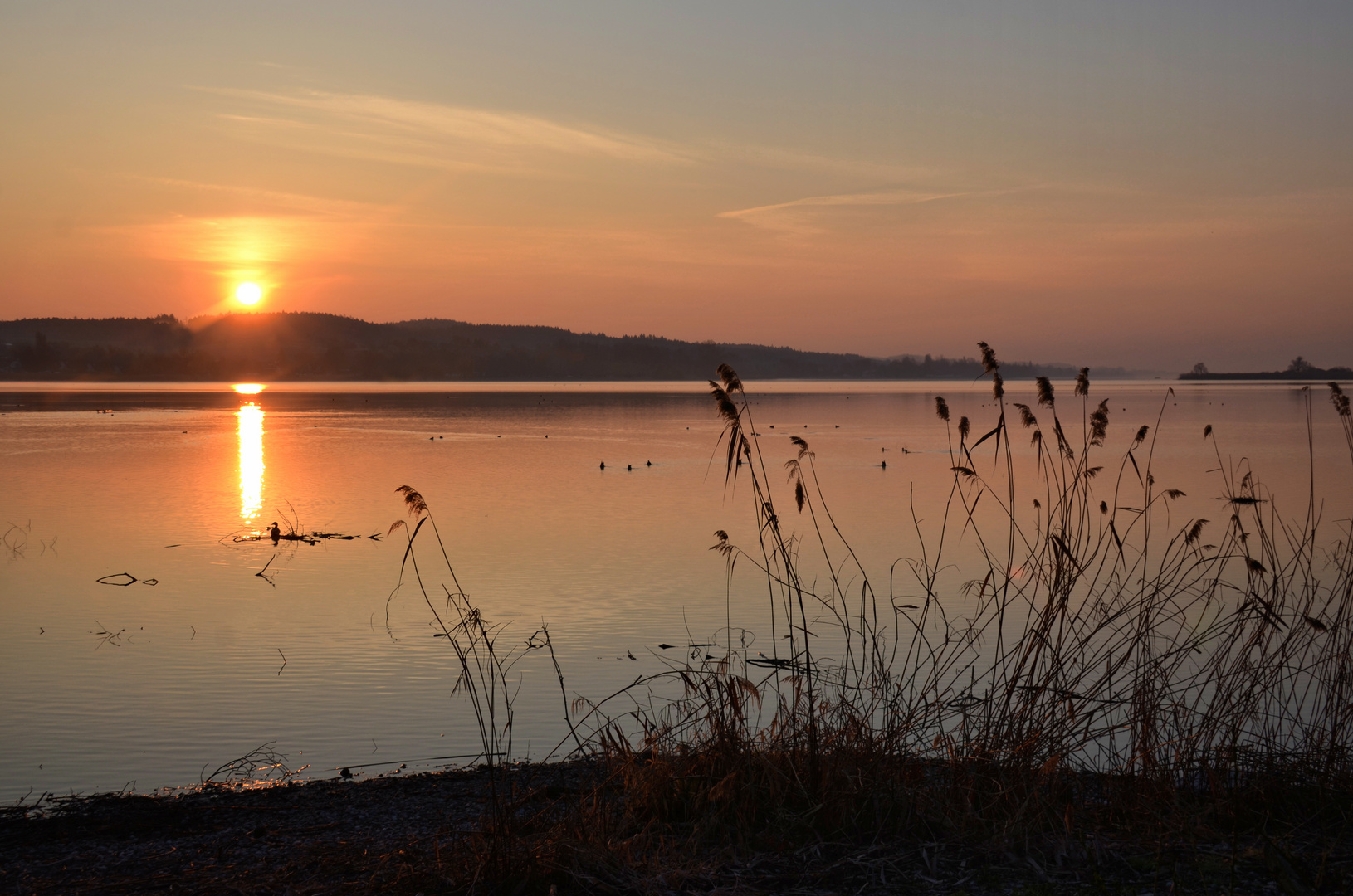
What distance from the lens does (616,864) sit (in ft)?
15.3

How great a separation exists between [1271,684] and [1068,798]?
161cm

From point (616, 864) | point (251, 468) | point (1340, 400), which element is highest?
point (1340, 400)

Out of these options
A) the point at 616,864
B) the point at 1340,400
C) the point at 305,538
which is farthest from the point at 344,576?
the point at 1340,400

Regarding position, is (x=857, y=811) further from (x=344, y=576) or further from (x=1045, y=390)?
(x=344, y=576)

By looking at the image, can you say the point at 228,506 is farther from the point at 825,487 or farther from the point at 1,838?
the point at 1,838

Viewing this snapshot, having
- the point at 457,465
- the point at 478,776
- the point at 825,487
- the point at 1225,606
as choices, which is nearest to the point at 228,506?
the point at 457,465

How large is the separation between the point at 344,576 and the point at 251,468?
59.6 ft

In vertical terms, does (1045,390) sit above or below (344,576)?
above

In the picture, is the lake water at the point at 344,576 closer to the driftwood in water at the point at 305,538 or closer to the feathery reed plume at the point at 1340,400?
the driftwood in water at the point at 305,538

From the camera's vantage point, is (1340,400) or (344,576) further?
(344,576)

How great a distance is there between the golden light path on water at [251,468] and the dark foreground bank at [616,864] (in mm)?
16082

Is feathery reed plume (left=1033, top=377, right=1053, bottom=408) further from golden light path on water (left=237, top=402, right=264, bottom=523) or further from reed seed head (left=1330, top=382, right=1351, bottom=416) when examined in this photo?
golden light path on water (left=237, top=402, right=264, bottom=523)

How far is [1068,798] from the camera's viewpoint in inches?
217

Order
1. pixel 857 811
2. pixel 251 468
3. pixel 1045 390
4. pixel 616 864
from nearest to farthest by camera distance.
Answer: pixel 616 864 → pixel 857 811 → pixel 1045 390 → pixel 251 468
